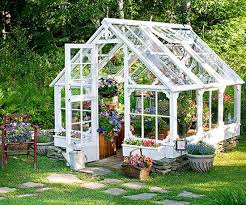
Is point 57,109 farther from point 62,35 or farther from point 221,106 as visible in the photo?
point 62,35

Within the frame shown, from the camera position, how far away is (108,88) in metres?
11.1

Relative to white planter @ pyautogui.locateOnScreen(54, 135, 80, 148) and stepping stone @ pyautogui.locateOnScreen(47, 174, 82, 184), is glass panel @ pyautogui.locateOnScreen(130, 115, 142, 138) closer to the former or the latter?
white planter @ pyautogui.locateOnScreen(54, 135, 80, 148)

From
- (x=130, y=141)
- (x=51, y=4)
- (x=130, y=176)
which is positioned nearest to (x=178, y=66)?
(x=130, y=141)

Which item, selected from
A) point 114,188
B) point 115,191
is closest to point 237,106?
point 114,188

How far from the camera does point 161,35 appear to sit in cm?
1113

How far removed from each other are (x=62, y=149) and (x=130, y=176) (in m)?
2.21

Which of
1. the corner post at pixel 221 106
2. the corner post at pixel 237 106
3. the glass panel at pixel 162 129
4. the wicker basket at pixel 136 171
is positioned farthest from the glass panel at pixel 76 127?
the corner post at pixel 237 106

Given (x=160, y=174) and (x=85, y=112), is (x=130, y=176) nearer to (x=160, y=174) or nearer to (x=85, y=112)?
(x=160, y=174)

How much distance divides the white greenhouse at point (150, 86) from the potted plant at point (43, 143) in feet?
1.22

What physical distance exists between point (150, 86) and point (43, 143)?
10.1ft

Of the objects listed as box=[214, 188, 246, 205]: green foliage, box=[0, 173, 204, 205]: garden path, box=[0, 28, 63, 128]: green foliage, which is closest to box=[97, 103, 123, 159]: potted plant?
box=[0, 173, 204, 205]: garden path

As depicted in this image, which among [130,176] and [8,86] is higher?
[8,86]

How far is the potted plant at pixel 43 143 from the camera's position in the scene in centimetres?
1154

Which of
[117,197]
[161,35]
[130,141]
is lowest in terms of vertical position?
[117,197]
